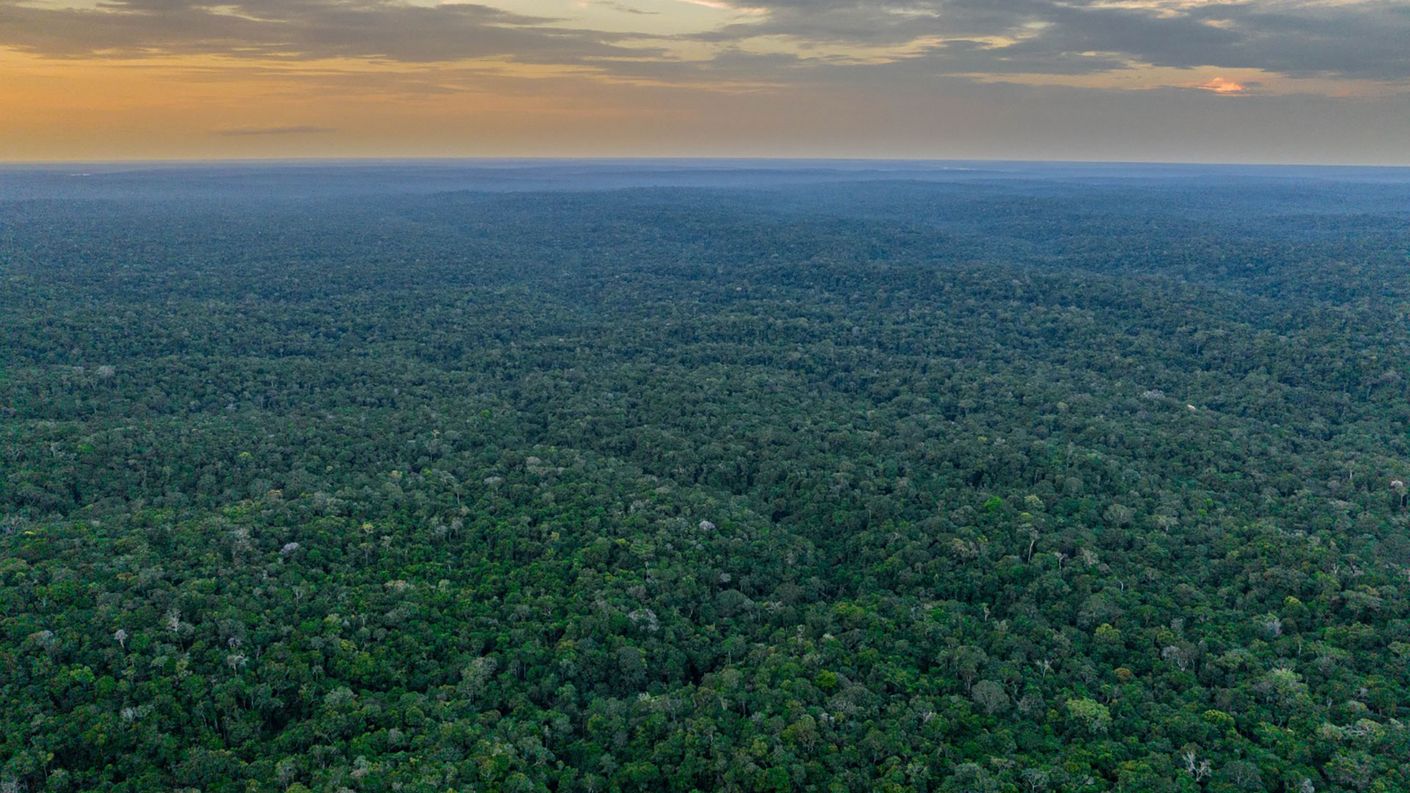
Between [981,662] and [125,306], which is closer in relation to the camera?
[981,662]

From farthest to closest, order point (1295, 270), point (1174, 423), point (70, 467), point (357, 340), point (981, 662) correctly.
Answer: point (1295, 270) → point (357, 340) → point (1174, 423) → point (70, 467) → point (981, 662)

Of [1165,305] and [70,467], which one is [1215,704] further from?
[1165,305]

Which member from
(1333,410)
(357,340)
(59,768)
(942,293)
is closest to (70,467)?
(59,768)

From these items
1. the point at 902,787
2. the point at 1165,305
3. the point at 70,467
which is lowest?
the point at 902,787

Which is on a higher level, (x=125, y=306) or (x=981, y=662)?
(x=125, y=306)

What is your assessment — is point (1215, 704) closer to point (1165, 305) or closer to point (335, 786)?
point (335, 786)

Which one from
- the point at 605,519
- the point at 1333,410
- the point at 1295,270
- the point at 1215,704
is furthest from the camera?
the point at 1295,270

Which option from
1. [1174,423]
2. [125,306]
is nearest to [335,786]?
[1174,423]
